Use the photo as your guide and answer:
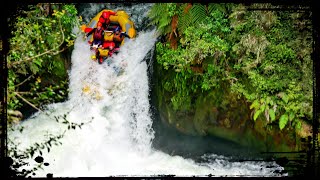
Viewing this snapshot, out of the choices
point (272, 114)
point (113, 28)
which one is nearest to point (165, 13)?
point (113, 28)

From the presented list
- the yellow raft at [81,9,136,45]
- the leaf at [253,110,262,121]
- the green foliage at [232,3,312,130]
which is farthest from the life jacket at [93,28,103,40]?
the leaf at [253,110,262,121]

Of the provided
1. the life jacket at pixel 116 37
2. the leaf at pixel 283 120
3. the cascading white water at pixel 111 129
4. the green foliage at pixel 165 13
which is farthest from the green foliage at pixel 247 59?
the life jacket at pixel 116 37

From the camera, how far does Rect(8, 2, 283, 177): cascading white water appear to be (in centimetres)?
695

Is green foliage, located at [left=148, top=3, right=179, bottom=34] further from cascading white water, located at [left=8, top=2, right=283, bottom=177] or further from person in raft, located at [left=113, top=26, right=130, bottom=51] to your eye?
→ person in raft, located at [left=113, top=26, right=130, bottom=51]

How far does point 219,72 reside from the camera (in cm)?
732

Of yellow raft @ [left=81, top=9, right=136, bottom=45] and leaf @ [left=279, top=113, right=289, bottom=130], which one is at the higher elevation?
yellow raft @ [left=81, top=9, right=136, bottom=45]

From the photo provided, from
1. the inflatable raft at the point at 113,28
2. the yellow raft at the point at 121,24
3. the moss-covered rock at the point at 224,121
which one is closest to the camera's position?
the moss-covered rock at the point at 224,121

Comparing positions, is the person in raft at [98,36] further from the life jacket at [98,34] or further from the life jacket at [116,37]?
the life jacket at [116,37]

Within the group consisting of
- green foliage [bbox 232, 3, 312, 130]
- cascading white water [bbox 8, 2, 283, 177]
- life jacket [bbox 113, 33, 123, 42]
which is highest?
life jacket [bbox 113, 33, 123, 42]

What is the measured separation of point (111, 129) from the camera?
7762mm

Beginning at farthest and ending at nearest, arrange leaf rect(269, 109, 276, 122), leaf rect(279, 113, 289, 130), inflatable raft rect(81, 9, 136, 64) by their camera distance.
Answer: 1. inflatable raft rect(81, 9, 136, 64)
2. leaf rect(269, 109, 276, 122)
3. leaf rect(279, 113, 289, 130)

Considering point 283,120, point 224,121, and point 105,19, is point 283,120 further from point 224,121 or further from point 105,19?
point 105,19

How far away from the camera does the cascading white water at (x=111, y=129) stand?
6.95 meters

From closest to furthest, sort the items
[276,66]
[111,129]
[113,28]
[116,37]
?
[276,66] → [111,129] → [116,37] → [113,28]
